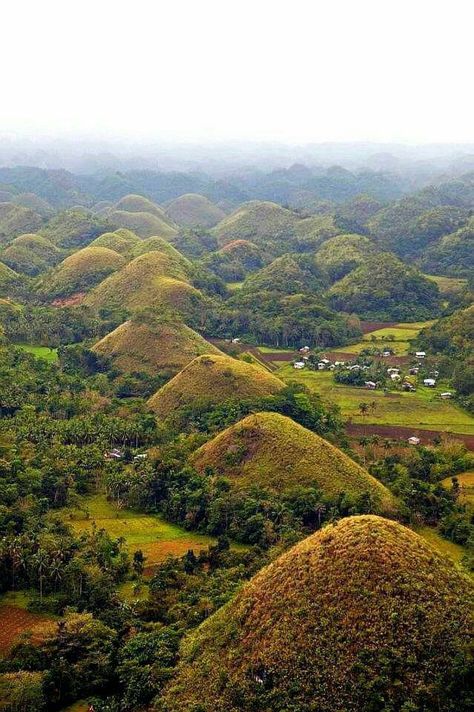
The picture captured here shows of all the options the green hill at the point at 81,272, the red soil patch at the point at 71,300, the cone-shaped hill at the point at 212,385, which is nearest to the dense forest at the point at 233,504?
the cone-shaped hill at the point at 212,385

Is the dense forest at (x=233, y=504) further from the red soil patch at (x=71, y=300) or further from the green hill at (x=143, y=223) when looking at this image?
the green hill at (x=143, y=223)

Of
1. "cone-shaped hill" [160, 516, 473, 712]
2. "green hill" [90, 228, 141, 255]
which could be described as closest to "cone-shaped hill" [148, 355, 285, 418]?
"cone-shaped hill" [160, 516, 473, 712]

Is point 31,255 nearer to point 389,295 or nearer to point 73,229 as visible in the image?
point 73,229

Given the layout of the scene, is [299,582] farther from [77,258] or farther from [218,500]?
[77,258]

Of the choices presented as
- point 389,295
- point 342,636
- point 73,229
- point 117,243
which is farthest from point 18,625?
point 73,229

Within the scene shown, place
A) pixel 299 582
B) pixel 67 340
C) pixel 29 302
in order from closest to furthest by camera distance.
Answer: pixel 299 582, pixel 67 340, pixel 29 302

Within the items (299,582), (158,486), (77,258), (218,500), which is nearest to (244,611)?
(299,582)
